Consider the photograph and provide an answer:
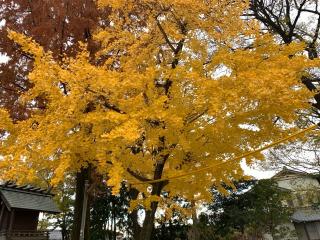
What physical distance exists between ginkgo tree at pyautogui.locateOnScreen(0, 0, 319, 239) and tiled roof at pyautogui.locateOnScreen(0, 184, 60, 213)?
32.9 feet

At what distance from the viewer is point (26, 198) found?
16.7 meters

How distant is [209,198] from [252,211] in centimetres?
1349

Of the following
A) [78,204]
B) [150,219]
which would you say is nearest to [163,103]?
[150,219]

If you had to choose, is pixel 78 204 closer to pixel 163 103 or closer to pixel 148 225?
pixel 148 225

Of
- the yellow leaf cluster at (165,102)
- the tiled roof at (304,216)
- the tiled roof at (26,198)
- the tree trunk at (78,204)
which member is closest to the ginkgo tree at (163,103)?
the yellow leaf cluster at (165,102)

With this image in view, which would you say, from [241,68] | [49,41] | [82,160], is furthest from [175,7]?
[49,41]

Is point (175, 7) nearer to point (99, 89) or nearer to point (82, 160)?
point (99, 89)

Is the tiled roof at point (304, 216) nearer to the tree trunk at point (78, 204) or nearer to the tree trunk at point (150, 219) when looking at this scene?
the tree trunk at point (78, 204)

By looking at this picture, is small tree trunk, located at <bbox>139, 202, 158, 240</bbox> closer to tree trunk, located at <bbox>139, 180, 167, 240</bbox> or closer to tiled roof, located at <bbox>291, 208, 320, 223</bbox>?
tree trunk, located at <bbox>139, 180, 167, 240</bbox>

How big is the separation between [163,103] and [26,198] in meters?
13.4

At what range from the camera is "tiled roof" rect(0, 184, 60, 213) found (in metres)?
15.6

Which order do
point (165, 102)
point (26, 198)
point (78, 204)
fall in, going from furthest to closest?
point (26, 198) → point (78, 204) → point (165, 102)

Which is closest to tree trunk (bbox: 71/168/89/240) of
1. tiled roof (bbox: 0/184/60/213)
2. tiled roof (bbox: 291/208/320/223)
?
tiled roof (bbox: 0/184/60/213)

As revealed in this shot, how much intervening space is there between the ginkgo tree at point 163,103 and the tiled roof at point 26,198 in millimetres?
10018
